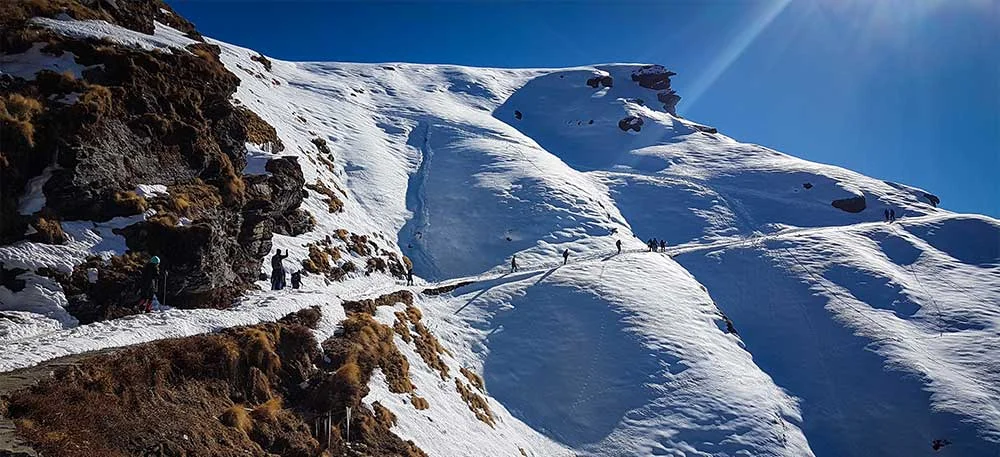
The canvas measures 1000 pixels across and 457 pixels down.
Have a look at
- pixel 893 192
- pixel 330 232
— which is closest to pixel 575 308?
pixel 330 232

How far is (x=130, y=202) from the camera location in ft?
53.7

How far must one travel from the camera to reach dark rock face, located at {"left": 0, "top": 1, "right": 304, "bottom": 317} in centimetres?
1512

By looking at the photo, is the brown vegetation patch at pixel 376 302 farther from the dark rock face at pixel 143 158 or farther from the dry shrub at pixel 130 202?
the dry shrub at pixel 130 202

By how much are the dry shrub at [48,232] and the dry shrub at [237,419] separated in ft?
26.2

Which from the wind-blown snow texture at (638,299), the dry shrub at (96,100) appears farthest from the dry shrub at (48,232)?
the dry shrub at (96,100)

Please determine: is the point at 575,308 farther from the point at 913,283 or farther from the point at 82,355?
the point at 913,283

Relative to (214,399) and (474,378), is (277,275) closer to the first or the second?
(214,399)

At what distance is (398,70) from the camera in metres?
102

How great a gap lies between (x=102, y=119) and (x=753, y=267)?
45.3 metres

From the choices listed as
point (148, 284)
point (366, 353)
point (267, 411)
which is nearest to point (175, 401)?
point (267, 411)

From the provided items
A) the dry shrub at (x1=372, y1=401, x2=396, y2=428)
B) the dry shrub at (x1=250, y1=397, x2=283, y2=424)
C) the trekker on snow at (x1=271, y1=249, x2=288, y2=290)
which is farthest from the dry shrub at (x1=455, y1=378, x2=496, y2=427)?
the dry shrub at (x1=250, y1=397, x2=283, y2=424)

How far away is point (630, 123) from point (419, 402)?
270ft

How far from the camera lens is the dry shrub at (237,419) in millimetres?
11031

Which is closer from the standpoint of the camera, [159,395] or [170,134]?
[159,395]
